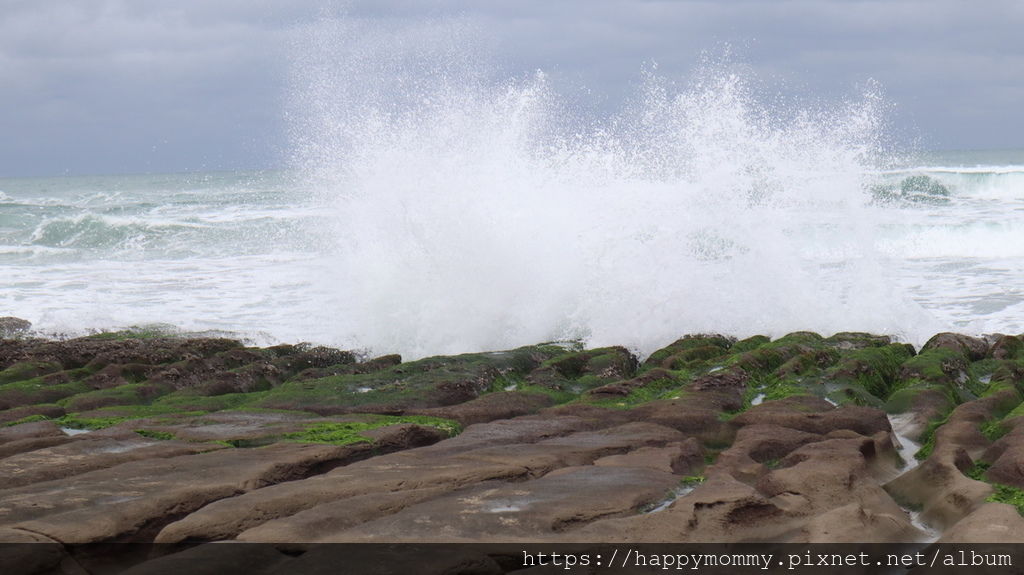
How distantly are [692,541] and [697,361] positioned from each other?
465cm

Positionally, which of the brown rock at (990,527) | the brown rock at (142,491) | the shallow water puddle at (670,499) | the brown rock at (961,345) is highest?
the brown rock at (961,345)

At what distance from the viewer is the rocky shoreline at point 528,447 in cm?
388

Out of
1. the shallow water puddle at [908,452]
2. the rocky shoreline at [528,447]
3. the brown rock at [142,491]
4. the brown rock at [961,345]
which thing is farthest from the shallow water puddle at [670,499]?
the brown rock at [961,345]

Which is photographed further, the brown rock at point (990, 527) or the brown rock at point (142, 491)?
the brown rock at point (142, 491)

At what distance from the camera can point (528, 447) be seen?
5145 millimetres

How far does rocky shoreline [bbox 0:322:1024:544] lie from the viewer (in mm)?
3875

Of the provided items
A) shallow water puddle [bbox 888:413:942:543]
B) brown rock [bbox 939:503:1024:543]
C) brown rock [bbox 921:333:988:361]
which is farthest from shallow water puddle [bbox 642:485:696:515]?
brown rock [bbox 921:333:988:361]

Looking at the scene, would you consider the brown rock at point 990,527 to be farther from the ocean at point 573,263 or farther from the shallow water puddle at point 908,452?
the ocean at point 573,263

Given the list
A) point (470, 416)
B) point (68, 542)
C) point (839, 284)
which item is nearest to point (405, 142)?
point (839, 284)

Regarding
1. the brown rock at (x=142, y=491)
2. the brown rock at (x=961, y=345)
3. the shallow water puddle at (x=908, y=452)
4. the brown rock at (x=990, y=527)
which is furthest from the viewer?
the brown rock at (x=961, y=345)

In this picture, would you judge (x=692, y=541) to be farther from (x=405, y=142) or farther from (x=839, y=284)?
(x=405, y=142)

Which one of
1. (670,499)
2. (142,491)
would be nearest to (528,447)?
(670,499)

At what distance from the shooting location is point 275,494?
4.18 metres

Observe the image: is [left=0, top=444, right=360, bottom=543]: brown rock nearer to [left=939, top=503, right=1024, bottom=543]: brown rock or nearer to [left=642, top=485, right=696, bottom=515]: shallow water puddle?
[left=642, top=485, right=696, bottom=515]: shallow water puddle
